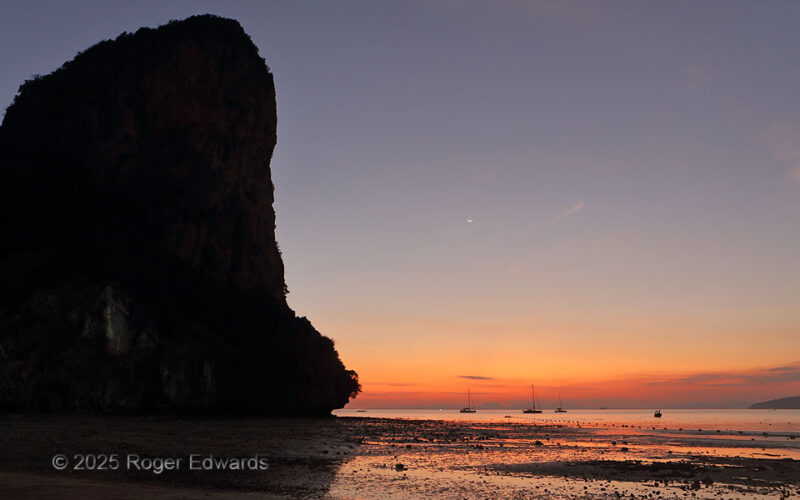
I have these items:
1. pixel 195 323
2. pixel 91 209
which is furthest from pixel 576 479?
pixel 91 209

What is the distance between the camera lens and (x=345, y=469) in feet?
98.5

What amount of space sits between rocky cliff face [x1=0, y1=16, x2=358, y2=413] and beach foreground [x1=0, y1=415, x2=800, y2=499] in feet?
81.5

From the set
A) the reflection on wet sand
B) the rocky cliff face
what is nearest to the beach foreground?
the reflection on wet sand

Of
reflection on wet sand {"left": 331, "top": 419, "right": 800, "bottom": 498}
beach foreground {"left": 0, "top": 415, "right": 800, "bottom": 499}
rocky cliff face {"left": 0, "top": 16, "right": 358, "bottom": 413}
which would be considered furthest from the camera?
rocky cliff face {"left": 0, "top": 16, "right": 358, "bottom": 413}

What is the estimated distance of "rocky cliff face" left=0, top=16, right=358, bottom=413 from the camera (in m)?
69.4

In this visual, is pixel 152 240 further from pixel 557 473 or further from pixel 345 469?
pixel 557 473

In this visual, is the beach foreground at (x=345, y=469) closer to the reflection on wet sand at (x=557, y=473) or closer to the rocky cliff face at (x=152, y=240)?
the reflection on wet sand at (x=557, y=473)

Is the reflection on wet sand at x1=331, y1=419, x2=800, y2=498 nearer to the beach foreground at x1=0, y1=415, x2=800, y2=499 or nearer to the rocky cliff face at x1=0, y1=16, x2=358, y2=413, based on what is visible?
the beach foreground at x1=0, y1=415, x2=800, y2=499

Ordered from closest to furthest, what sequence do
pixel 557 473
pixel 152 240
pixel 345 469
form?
pixel 345 469
pixel 557 473
pixel 152 240

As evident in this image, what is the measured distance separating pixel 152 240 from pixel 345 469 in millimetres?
87719

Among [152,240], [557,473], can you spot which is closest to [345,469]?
[557,473]

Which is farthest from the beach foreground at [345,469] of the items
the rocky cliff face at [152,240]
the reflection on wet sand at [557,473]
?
the rocky cliff face at [152,240]

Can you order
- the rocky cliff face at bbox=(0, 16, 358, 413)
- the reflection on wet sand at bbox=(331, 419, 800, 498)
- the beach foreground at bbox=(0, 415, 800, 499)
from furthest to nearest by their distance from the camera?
the rocky cliff face at bbox=(0, 16, 358, 413) < the reflection on wet sand at bbox=(331, 419, 800, 498) < the beach foreground at bbox=(0, 415, 800, 499)

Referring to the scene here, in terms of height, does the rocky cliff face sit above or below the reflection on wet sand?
above
